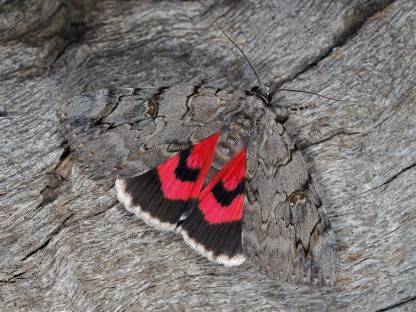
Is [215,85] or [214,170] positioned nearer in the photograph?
[214,170]

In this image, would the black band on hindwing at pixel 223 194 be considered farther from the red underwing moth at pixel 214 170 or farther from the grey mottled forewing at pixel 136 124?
the grey mottled forewing at pixel 136 124

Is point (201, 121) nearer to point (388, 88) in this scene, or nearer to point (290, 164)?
point (290, 164)

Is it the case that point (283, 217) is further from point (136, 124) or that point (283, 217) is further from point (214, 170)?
point (136, 124)

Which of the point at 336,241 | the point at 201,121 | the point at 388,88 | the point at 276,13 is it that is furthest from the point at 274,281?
the point at 276,13

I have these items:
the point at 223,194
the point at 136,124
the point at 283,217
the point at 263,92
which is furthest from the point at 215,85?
the point at 283,217

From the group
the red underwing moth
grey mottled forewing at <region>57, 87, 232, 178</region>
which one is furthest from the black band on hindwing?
grey mottled forewing at <region>57, 87, 232, 178</region>

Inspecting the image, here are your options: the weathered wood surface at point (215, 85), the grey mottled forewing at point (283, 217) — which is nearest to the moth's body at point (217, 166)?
the grey mottled forewing at point (283, 217)
